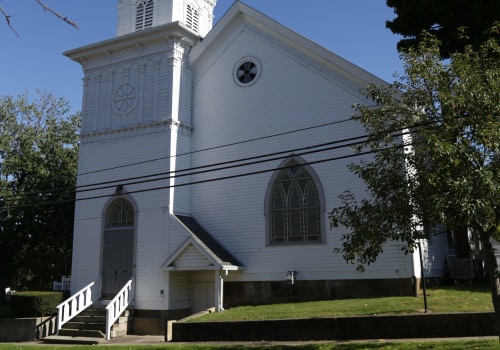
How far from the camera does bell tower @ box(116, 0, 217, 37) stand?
26750mm

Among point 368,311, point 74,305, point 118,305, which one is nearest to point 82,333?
point 118,305

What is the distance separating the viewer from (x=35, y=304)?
2220cm

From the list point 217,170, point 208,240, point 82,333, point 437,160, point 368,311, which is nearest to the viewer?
point 437,160

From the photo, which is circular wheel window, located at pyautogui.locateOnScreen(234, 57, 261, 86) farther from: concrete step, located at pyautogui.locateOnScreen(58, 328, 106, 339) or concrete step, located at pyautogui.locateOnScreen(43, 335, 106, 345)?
concrete step, located at pyautogui.locateOnScreen(43, 335, 106, 345)

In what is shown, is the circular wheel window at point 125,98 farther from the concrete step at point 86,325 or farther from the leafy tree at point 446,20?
the leafy tree at point 446,20

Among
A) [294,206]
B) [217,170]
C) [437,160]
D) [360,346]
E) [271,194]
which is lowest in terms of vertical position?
[360,346]

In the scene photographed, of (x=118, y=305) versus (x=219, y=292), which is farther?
(x=118, y=305)

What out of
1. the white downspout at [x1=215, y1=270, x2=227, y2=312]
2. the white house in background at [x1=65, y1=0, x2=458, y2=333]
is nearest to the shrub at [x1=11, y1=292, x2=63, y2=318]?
the white house in background at [x1=65, y1=0, x2=458, y2=333]

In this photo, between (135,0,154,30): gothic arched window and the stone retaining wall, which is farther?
(135,0,154,30): gothic arched window

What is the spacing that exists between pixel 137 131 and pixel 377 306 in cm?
1348

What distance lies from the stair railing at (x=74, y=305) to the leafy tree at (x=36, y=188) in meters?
6.66

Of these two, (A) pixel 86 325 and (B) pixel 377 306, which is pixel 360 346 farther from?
(A) pixel 86 325

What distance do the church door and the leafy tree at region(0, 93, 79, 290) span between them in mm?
5137

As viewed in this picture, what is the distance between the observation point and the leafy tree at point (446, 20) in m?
16.8
